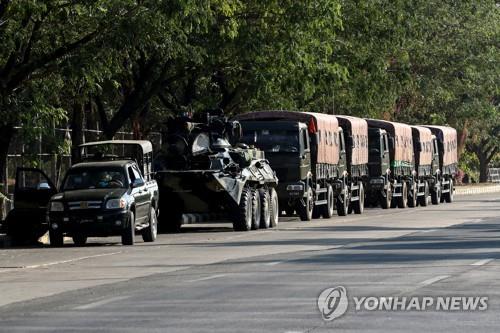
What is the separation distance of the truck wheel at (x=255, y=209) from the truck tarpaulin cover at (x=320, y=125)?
5.39m

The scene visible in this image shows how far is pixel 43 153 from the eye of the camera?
41.9 m

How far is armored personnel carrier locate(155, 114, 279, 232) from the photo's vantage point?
35438 mm

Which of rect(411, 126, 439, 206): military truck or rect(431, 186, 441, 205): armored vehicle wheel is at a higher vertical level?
rect(411, 126, 439, 206): military truck

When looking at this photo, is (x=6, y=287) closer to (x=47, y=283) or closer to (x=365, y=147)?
(x=47, y=283)

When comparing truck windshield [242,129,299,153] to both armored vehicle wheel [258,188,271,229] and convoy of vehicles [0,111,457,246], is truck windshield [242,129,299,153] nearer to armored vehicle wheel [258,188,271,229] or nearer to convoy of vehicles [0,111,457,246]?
convoy of vehicles [0,111,457,246]

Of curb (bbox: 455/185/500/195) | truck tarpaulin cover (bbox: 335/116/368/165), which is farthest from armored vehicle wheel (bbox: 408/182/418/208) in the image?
curb (bbox: 455/185/500/195)

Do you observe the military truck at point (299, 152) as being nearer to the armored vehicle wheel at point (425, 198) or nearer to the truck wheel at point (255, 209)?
the truck wheel at point (255, 209)

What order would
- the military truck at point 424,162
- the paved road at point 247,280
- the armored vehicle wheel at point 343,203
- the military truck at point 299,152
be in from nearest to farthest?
1. the paved road at point 247,280
2. the military truck at point 299,152
3. the armored vehicle wheel at point 343,203
4. the military truck at point 424,162

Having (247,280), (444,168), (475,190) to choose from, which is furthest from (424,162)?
(247,280)

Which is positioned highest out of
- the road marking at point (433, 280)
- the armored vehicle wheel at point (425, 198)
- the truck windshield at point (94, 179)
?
the truck windshield at point (94, 179)

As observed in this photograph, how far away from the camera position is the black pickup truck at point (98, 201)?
29.4 metres

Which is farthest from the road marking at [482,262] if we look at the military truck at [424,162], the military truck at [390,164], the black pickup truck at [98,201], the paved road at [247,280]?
the military truck at [424,162]

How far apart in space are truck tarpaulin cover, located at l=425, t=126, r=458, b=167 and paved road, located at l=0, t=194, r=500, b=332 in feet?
100

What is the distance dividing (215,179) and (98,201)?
5.95m
